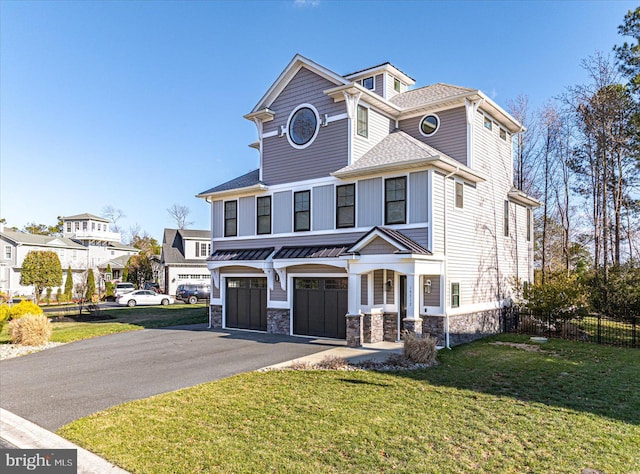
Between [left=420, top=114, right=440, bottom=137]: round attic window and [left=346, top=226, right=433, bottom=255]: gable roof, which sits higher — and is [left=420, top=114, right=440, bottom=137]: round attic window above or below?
above

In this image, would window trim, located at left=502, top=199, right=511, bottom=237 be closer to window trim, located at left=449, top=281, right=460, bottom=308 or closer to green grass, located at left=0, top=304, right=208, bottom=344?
window trim, located at left=449, top=281, right=460, bottom=308

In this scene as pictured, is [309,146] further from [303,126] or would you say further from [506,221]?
[506,221]

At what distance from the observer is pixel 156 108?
2347 cm

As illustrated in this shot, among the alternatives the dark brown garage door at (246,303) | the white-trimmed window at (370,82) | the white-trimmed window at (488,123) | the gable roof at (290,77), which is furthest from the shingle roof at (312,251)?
the white-trimmed window at (370,82)

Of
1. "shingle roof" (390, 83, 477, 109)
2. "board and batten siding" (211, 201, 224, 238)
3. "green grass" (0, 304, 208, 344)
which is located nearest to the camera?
"shingle roof" (390, 83, 477, 109)

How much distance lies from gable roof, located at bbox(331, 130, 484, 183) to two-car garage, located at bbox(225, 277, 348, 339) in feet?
12.9

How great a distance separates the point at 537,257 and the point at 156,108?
2795cm

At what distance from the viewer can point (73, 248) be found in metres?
47.9

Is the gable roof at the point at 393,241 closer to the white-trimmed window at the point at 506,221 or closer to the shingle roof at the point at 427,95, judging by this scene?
the shingle roof at the point at 427,95

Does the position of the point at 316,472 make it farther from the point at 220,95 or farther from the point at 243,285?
the point at 220,95

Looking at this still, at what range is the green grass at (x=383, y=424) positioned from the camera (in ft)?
18.1

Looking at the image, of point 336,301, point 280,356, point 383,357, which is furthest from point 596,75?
point 280,356

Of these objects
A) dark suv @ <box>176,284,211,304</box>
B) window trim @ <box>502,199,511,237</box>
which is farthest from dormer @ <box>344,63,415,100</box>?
dark suv @ <box>176,284,211,304</box>

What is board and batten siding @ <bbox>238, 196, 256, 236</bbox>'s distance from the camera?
18.7 meters
